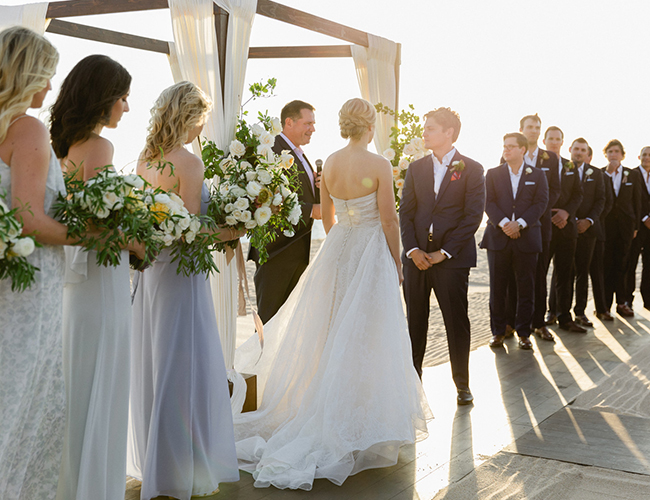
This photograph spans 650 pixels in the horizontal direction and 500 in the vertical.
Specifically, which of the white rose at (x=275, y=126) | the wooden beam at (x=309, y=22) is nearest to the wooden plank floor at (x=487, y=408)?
the white rose at (x=275, y=126)

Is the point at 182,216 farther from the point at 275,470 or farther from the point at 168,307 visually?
the point at 275,470

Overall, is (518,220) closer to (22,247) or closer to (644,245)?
(644,245)

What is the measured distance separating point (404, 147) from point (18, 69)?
378 cm

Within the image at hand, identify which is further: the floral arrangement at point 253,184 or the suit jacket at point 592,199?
the suit jacket at point 592,199

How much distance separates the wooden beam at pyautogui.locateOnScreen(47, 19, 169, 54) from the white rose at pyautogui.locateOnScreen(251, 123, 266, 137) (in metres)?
2.63

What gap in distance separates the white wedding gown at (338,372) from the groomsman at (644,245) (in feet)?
21.2

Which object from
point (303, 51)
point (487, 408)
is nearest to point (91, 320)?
point (487, 408)

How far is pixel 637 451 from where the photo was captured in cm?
381

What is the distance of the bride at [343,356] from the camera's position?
3.40 metres

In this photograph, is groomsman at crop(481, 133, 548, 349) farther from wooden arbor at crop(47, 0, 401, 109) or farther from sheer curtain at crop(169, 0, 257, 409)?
sheer curtain at crop(169, 0, 257, 409)

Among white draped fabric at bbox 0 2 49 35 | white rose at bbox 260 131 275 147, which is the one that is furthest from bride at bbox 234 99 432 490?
white draped fabric at bbox 0 2 49 35

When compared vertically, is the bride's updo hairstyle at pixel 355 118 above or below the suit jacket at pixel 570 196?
above

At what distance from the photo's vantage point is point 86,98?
254 cm

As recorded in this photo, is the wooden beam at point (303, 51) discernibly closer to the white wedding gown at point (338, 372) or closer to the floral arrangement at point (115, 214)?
the white wedding gown at point (338, 372)
